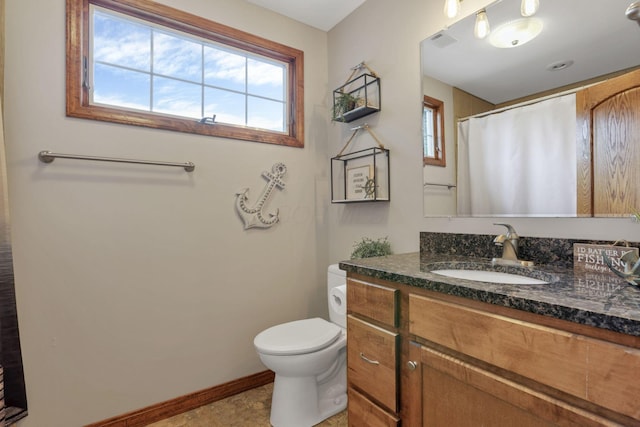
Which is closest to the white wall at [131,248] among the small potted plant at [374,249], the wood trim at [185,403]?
the wood trim at [185,403]

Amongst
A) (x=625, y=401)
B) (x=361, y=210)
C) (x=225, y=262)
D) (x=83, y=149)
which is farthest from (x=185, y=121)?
(x=625, y=401)

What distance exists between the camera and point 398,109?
1.83 metres

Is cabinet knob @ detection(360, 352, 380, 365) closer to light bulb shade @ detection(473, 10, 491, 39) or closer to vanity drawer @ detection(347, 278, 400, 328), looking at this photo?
vanity drawer @ detection(347, 278, 400, 328)

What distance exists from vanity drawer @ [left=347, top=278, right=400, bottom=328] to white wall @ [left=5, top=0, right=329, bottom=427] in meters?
1.02

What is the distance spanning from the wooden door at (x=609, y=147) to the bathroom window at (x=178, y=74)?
1.60m

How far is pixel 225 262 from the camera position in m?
1.98

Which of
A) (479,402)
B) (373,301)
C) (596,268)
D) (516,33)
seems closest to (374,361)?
(373,301)

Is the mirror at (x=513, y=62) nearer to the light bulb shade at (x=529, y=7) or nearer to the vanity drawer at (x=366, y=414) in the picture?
the light bulb shade at (x=529, y=7)

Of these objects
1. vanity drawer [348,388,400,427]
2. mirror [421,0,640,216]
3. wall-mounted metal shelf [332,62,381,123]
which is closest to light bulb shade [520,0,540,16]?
mirror [421,0,640,216]

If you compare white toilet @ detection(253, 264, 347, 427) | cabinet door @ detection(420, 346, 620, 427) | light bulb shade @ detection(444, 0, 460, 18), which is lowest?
white toilet @ detection(253, 264, 347, 427)

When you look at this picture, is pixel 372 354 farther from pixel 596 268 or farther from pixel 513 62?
pixel 513 62

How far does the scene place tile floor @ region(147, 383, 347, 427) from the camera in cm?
171

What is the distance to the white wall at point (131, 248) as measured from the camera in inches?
58.4

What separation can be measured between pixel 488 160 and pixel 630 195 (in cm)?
50
